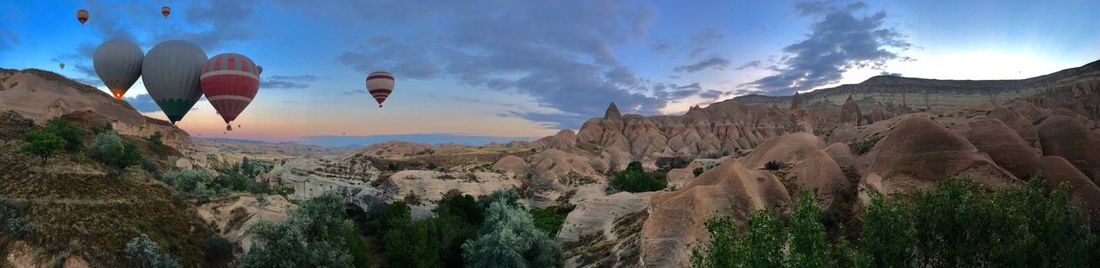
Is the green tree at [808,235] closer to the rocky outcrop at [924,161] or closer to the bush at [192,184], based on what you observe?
the rocky outcrop at [924,161]

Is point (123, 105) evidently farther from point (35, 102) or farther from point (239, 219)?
point (239, 219)

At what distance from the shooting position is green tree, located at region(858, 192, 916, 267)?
16469 millimetres

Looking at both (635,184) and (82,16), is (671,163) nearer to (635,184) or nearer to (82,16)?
(635,184)

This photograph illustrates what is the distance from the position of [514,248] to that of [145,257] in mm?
19527

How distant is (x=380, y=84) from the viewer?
5175 centimetres

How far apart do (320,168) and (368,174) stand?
7.79 meters

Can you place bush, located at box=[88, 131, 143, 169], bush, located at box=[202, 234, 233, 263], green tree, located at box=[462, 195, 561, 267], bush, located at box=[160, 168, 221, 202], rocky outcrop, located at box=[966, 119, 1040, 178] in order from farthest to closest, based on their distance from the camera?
bush, located at box=[88, 131, 143, 169] < bush, located at box=[160, 168, 221, 202] < green tree, located at box=[462, 195, 561, 267] < bush, located at box=[202, 234, 233, 263] < rocky outcrop, located at box=[966, 119, 1040, 178]

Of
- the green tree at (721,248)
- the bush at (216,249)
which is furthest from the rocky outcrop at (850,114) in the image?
the bush at (216,249)

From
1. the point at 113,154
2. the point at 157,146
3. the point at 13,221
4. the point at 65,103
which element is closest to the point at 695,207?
the point at 13,221

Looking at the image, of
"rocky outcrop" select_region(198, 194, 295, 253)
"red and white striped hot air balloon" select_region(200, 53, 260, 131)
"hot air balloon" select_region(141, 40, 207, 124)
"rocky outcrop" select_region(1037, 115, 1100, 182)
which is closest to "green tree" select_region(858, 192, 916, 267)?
"rocky outcrop" select_region(1037, 115, 1100, 182)

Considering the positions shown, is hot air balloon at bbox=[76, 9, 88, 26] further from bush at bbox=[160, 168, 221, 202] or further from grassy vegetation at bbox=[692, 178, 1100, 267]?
grassy vegetation at bbox=[692, 178, 1100, 267]

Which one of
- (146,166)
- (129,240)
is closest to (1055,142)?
(129,240)

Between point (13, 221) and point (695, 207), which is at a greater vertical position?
point (13, 221)

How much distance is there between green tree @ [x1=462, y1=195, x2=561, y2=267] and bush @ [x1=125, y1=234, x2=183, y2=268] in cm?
1623
